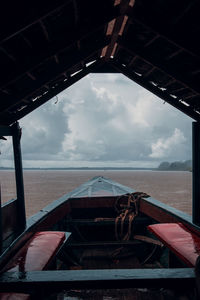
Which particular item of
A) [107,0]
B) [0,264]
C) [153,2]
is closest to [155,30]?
[153,2]

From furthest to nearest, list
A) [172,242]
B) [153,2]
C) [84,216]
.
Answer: [84,216] < [172,242] < [153,2]

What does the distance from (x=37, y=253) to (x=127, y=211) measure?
133 inches

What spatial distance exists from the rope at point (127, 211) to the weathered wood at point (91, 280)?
3246 mm

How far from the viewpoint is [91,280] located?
2.47m

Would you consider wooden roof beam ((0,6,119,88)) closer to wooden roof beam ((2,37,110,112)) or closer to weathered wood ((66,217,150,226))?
wooden roof beam ((2,37,110,112))

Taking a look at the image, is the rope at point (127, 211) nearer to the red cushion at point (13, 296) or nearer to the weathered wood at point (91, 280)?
the weathered wood at point (91, 280)

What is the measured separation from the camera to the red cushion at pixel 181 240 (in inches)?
124

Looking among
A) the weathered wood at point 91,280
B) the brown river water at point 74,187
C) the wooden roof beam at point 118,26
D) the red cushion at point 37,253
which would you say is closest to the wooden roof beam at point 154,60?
the wooden roof beam at point 118,26

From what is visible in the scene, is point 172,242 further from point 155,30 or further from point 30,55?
point 30,55

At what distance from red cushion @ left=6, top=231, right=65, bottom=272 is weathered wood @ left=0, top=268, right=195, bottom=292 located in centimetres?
25

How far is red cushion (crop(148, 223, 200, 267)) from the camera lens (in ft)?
10.3

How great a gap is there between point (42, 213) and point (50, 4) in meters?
4.01

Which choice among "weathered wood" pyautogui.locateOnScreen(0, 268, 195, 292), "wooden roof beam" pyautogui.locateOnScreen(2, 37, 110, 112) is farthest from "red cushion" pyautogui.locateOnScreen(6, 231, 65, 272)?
"wooden roof beam" pyautogui.locateOnScreen(2, 37, 110, 112)

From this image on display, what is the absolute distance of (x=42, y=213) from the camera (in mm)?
5062
